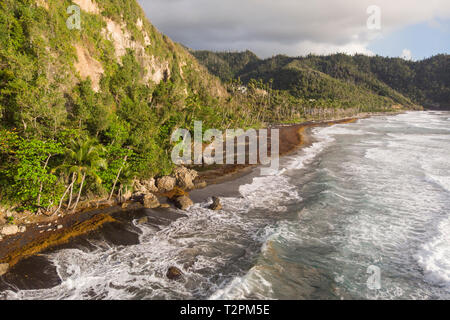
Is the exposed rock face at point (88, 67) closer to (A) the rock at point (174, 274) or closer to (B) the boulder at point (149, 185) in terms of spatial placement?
(B) the boulder at point (149, 185)

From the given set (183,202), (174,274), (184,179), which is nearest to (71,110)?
(184,179)

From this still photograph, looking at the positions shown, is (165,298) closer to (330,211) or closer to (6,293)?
(6,293)

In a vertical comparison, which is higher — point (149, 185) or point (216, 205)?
point (149, 185)

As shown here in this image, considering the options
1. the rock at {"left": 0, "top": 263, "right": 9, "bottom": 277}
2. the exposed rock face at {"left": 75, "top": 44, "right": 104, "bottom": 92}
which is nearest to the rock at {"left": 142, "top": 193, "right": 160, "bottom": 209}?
the rock at {"left": 0, "top": 263, "right": 9, "bottom": 277}

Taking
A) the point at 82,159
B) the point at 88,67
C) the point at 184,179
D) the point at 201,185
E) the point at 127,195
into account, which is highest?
the point at 88,67

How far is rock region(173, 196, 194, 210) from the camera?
87.2 feet

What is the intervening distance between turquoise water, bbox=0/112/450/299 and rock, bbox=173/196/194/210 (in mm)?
870

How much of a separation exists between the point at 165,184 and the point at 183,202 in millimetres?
5399

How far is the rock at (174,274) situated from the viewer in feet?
53.7

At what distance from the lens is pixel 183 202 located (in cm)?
2686

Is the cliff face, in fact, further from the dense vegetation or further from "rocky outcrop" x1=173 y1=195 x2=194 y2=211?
"rocky outcrop" x1=173 y1=195 x2=194 y2=211

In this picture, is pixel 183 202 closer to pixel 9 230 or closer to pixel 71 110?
pixel 9 230

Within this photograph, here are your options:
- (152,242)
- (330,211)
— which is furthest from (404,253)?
(152,242)

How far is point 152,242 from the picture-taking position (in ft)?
66.5
